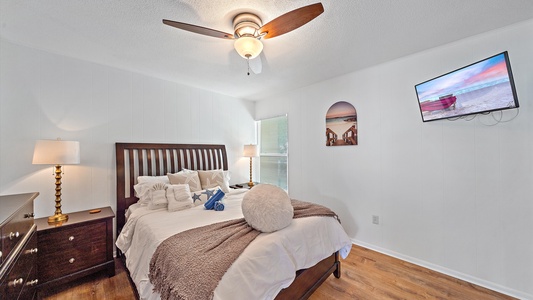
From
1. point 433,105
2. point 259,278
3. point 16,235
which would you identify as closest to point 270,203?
point 259,278

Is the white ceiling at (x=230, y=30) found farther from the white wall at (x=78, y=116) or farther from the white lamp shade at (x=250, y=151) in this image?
the white lamp shade at (x=250, y=151)

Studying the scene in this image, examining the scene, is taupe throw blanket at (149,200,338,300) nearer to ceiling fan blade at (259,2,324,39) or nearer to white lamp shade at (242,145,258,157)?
ceiling fan blade at (259,2,324,39)

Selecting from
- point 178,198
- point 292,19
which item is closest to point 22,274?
point 178,198

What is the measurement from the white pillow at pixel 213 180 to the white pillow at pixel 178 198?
0.50 metres

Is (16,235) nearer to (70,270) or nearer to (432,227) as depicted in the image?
(70,270)

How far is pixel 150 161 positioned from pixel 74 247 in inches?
50.0

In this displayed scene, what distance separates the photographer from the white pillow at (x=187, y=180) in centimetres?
281

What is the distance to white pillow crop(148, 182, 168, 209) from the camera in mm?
2387

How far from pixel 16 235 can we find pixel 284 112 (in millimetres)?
3611

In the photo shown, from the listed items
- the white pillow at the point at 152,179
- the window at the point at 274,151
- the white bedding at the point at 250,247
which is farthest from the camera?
the window at the point at 274,151

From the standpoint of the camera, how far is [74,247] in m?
2.11

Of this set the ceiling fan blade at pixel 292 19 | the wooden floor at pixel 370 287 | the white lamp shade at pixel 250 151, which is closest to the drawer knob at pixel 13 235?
the wooden floor at pixel 370 287

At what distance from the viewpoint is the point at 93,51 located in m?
2.37

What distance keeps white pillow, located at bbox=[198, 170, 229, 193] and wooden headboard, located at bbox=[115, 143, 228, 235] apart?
0.45 meters
